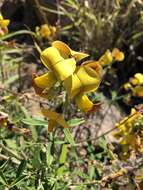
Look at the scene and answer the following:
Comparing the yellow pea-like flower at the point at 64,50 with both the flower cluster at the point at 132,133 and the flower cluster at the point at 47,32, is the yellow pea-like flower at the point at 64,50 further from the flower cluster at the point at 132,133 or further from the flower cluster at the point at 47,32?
the flower cluster at the point at 47,32

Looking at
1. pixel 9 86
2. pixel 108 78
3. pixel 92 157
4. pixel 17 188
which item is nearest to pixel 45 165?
pixel 17 188

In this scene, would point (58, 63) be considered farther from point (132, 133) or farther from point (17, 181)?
point (132, 133)

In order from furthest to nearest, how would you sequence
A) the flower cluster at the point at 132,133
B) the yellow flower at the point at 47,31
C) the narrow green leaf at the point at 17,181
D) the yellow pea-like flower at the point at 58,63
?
the yellow flower at the point at 47,31
the flower cluster at the point at 132,133
the narrow green leaf at the point at 17,181
the yellow pea-like flower at the point at 58,63

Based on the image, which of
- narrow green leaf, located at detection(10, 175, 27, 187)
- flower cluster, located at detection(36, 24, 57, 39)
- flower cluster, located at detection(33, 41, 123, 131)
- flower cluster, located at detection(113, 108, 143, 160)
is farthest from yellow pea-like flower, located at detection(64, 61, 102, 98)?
flower cluster, located at detection(36, 24, 57, 39)

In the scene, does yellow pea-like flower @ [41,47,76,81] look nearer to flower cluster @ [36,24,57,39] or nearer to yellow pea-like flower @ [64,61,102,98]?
yellow pea-like flower @ [64,61,102,98]

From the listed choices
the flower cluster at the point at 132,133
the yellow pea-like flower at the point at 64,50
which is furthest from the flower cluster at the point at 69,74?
the flower cluster at the point at 132,133

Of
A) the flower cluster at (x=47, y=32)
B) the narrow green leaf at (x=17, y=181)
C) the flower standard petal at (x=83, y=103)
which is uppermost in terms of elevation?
the flower standard petal at (x=83, y=103)

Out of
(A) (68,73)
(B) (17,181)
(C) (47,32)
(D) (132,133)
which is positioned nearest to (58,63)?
(A) (68,73)
